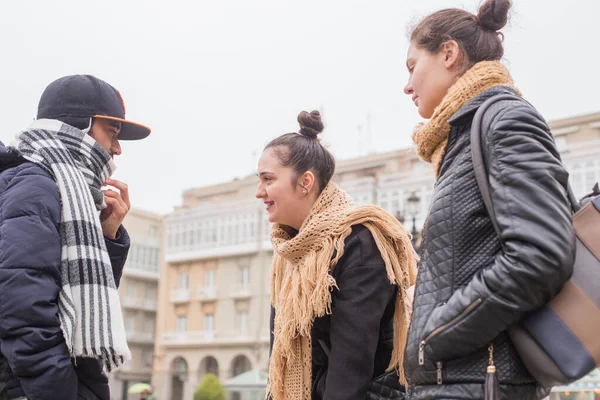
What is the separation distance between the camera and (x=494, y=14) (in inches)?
98.2

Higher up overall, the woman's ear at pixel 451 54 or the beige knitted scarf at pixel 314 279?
the woman's ear at pixel 451 54

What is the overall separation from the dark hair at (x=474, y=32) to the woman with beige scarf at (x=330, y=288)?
1.04 metres

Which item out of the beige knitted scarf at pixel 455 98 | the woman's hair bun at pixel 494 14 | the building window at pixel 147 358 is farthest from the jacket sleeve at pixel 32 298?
the building window at pixel 147 358

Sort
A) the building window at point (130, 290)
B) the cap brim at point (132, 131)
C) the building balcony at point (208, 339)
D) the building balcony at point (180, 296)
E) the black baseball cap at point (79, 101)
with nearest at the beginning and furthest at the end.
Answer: the black baseball cap at point (79, 101)
the cap brim at point (132, 131)
the building balcony at point (208, 339)
the building balcony at point (180, 296)
the building window at point (130, 290)

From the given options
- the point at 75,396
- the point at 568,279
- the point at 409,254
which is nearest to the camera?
the point at 568,279

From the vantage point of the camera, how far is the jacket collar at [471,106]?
2.26 m

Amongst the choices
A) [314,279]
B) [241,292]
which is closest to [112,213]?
[314,279]

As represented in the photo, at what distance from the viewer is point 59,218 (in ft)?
8.67

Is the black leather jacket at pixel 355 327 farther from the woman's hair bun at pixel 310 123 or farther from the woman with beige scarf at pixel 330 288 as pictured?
the woman's hair bun at pixel 310 123

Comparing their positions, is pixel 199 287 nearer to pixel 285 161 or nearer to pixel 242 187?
pixel 242 187

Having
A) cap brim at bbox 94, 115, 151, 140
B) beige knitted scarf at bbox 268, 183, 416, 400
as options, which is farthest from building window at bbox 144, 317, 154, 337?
cap brim at bbox 94, 115, 151, 140

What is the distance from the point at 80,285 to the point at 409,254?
1483 mm

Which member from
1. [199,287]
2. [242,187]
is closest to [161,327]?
[199,287]

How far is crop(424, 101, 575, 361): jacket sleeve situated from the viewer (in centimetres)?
193
